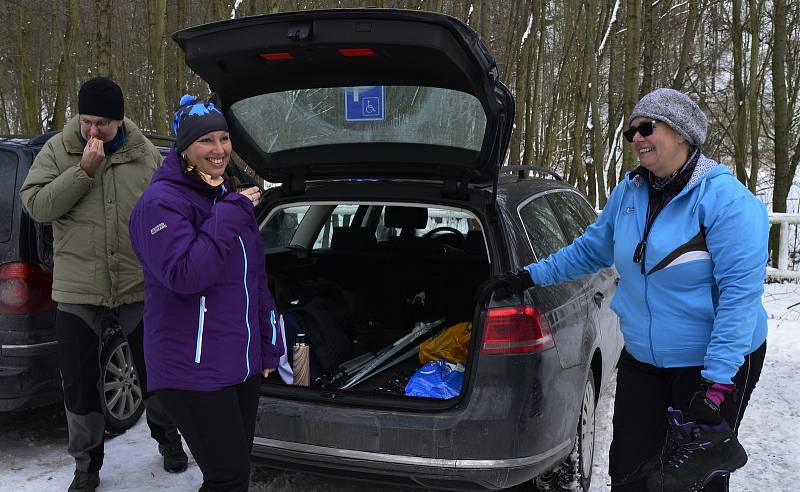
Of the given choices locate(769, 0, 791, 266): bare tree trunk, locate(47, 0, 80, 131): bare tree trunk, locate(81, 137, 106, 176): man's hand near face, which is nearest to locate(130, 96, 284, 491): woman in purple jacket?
locate(81, 137, 106, 176): man's hand near face

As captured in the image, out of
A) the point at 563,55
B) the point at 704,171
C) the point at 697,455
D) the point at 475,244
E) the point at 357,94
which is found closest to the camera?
the point at 697,455

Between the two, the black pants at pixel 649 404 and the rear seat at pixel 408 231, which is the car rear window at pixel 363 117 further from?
the rear seat at pixel 408 231

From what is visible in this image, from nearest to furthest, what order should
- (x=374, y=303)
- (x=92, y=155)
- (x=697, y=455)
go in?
(x=697, y=455), (x=92, y=155), (x=374, y=303)

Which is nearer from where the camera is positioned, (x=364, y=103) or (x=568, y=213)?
(x=364, y=103)

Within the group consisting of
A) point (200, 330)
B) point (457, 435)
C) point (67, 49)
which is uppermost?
point (67, 49)

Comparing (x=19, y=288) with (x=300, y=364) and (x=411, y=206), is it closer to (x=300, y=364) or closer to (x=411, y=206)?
(x=300, y=364)

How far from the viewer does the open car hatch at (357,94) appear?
2.68m

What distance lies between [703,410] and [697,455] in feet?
0.57

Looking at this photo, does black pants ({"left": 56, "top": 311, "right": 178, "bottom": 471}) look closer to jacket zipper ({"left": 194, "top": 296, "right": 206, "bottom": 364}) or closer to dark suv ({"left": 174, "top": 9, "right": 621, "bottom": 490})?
dark suv ({"left": 174, "top": 9, "right": 621, "bottom": 490})

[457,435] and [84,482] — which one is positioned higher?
[457,435]

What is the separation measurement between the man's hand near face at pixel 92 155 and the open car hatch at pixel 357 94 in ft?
1.98

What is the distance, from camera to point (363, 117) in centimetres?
337

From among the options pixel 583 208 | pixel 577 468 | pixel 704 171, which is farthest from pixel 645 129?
pixel 583 208

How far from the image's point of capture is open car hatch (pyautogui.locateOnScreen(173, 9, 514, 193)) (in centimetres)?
268
